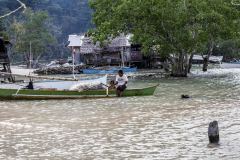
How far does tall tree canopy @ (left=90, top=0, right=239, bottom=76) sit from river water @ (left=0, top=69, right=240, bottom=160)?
15.0 meters

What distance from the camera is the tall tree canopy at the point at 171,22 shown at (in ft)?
118

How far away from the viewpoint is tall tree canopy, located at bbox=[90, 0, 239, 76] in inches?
1421

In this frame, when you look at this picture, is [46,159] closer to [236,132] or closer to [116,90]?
[236,132]

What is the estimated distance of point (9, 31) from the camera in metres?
78.8

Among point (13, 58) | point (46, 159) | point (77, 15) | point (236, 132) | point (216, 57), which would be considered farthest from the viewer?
point (77, 15)

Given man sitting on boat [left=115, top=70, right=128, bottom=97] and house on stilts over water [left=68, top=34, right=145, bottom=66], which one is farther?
house on stilts over water [left=68, top=34, right=145, bottom=66]

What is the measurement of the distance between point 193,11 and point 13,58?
5886cm

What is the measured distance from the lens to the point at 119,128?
13852mm

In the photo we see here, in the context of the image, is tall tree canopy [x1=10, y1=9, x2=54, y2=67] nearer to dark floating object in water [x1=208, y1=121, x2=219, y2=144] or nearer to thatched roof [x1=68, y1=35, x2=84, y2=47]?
thatched roof [x1=68, y1=35, x2=84, y2=47]

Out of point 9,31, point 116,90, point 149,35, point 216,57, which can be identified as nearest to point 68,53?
point 9,31

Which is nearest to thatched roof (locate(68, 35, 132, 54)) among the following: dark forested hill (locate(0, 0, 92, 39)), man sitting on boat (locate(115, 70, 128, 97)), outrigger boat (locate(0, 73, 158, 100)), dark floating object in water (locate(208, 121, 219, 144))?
man sitting on boat (locate(115, 70, 128, 97))

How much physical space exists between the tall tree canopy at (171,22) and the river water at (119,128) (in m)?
15.0

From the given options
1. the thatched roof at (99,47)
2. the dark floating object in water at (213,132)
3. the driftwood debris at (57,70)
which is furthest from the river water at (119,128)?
the thatched roof at (99,47)

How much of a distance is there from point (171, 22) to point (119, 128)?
23954mm
